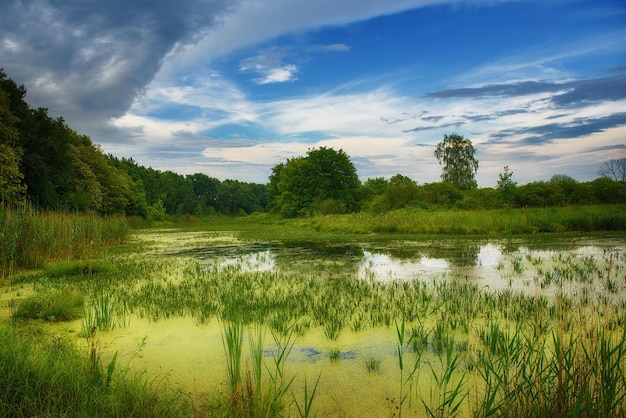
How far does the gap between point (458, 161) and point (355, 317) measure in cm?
5590

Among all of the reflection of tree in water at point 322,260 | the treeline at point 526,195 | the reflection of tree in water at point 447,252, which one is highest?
the treeline at point 526,195

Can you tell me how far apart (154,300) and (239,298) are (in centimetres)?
153

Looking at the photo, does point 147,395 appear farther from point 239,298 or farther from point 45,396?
point 239,298

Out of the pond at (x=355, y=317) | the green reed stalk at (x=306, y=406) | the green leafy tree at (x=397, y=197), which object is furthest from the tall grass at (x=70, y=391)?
the green leafy tree at (x=397, y=197)

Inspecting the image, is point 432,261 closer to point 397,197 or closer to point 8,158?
point 8,158

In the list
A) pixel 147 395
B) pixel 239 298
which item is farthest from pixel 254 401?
pixel 239 298

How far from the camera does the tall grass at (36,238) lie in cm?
1022

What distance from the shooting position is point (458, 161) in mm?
56938

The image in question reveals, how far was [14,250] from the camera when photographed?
10484 millimetres

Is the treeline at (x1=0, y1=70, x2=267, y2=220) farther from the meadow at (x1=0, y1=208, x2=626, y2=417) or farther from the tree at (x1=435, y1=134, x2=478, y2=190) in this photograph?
the tree at (x1=435, y1=134, x2=478, y2=190)

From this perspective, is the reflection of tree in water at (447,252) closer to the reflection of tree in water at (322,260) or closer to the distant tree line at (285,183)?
the reflection of tree in water at (322,260)

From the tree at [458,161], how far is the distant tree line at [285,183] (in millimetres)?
134

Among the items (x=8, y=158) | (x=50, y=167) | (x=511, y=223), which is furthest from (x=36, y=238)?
(x=50, y=167)

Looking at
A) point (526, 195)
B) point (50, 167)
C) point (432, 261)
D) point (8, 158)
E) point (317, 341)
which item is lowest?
point (317, 341)
